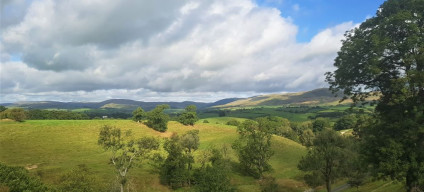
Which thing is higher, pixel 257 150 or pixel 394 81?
pixel 394 81

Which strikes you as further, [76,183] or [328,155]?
[328,155]

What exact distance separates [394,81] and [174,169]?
192 feet

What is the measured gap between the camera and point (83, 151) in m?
95.8

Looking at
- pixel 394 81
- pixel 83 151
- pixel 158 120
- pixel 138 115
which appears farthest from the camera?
pixel 138 115

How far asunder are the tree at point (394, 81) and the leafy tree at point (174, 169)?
5116cm

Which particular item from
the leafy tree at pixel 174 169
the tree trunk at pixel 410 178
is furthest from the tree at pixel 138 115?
the tree trunk at pixel 410 178

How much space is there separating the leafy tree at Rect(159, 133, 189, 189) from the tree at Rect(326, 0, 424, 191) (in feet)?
168

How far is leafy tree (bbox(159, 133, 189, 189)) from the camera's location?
72.3 m

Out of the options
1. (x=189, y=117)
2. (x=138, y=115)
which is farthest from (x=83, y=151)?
(x=189, y=117)

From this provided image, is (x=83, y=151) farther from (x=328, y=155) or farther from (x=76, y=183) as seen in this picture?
(x=328, y=155)

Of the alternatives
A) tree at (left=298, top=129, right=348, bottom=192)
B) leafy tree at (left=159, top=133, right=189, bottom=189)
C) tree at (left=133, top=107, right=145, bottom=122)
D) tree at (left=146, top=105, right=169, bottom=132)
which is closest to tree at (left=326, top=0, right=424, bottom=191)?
tree at (left=298, top=129, right=348, bottom=192)

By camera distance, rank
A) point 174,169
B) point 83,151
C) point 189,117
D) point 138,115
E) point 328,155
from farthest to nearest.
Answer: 1. point 189,117
2. point 138,115
3. point 83,151
4. point 174,169
5. point 328,155

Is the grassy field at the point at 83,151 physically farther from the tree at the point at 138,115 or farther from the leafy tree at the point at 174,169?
the tree at the point at 138,115

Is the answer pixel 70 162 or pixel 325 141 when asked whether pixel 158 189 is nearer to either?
pixel 70 162
